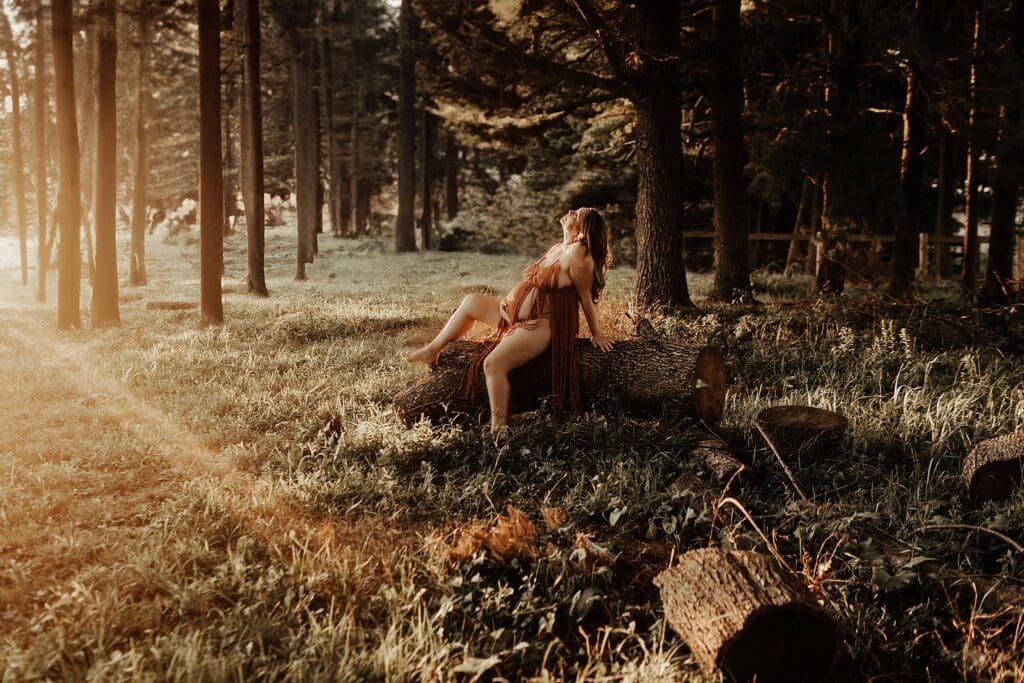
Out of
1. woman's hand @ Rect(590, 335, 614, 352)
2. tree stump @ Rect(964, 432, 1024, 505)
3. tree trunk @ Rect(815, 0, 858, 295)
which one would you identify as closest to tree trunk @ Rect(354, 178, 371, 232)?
tree trunk @ Rect(815, 0, 858, 295)

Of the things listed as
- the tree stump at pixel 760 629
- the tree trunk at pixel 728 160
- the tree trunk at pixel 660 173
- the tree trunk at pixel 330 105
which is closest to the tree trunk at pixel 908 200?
the tree trunk at pixel 728 160

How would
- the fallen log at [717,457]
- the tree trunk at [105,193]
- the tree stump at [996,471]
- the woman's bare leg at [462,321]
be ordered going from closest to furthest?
the tree stump at [996,471] → the fallen log at [717,457] → the woman's bare leg at [462,321] → the tree trunk at [105,193]

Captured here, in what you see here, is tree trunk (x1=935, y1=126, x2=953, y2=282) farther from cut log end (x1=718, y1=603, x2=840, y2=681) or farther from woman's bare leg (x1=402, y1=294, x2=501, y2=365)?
cut log end (x1=718, y1=603, x2=840, y2=681)

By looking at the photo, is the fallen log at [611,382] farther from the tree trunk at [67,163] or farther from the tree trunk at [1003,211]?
the tree trunk at [67,163]

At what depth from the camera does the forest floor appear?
2.63 metres

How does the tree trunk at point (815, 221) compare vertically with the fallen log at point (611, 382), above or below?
above

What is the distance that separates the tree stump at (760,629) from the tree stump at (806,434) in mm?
2297

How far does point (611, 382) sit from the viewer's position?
5.28m

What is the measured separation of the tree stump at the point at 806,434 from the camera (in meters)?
4.71

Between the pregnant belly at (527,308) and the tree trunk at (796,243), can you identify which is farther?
the tree trunk at (796,243)

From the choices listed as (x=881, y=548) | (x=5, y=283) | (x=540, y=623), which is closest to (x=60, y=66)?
(x=540, y=623)

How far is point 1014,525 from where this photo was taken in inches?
150

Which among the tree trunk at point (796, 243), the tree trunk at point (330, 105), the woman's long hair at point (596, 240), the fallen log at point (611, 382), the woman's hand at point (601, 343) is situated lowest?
the fallen log at point (611, 382)

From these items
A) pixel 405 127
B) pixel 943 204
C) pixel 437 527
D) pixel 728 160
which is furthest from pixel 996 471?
pixel 405 127
